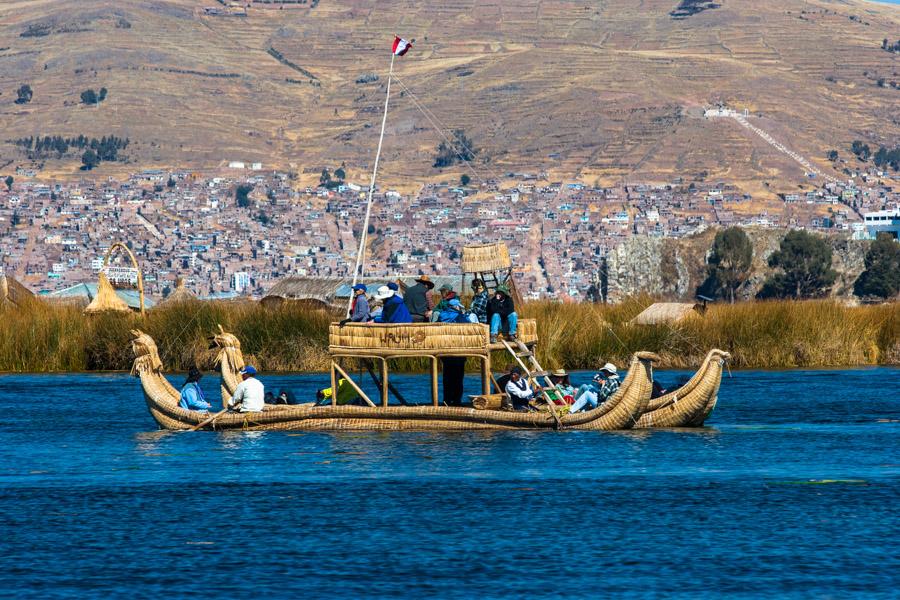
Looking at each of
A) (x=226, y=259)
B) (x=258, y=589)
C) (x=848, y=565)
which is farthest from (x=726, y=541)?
(x=226, y=259)

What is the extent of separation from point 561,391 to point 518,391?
832mm

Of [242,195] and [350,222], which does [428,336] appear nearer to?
[350,222]

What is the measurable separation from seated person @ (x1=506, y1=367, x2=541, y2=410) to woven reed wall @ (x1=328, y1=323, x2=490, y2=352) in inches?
56.7

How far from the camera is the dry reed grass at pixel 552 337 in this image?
145 ft

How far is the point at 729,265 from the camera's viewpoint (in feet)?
346

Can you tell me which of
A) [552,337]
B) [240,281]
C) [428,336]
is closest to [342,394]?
[428,336]

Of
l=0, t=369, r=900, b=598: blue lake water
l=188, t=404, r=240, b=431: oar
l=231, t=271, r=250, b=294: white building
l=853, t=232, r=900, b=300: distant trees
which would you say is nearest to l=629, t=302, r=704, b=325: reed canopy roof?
l=0, t=369, r=900, b=598: blue lake water

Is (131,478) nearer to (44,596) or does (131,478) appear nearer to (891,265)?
(44,596)

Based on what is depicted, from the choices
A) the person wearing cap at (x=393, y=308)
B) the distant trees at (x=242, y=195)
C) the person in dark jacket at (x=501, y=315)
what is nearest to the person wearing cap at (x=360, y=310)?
the person wearing cap at (x=393, y=308)

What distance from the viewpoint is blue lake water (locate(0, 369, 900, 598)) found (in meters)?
18.0

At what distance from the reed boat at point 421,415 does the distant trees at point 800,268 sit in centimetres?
7096

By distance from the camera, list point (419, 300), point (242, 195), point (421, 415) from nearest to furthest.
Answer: point (421, 415), point (419, 300), point (242, 195)

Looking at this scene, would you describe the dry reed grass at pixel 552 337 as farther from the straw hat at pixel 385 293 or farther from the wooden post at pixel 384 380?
the straw hat at pixel 385 293

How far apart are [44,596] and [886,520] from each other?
9.76 m
